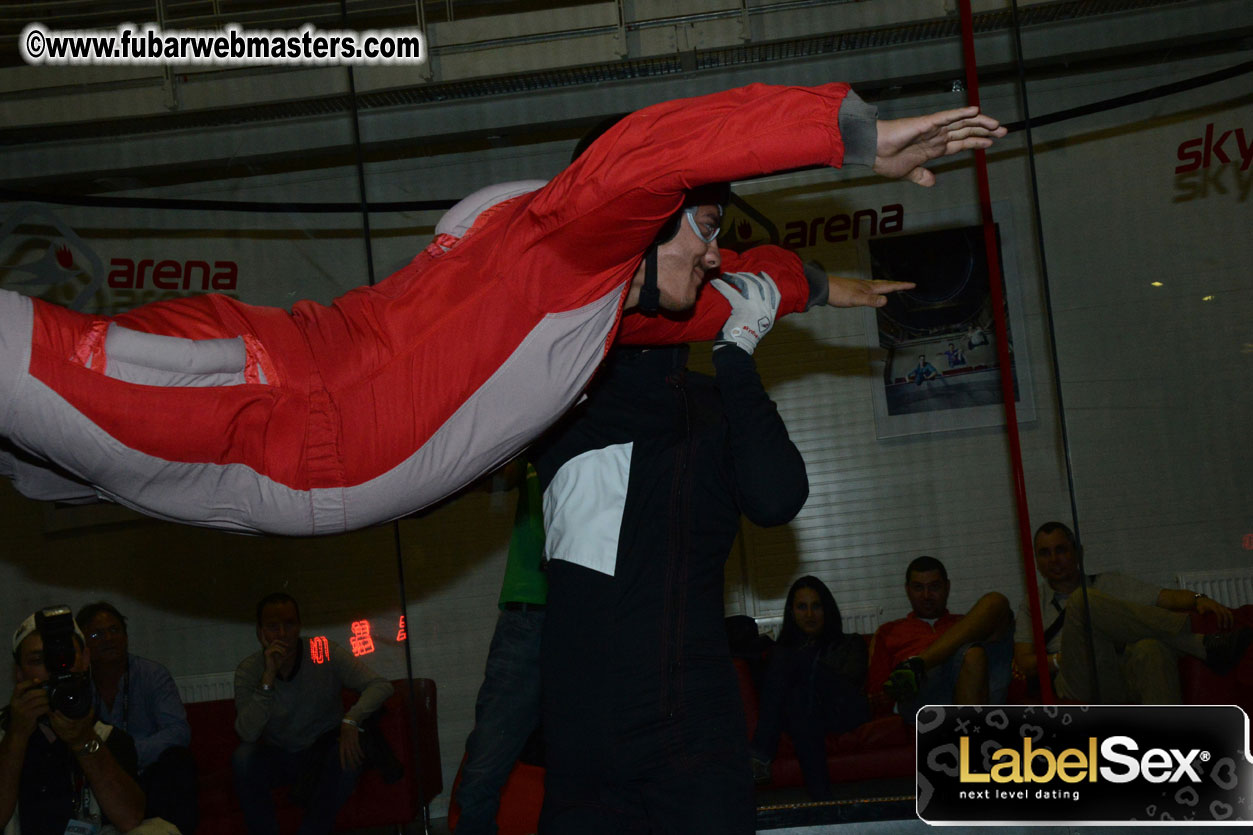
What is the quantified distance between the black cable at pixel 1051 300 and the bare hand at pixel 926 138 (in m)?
2.11

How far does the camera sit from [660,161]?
3.39ft

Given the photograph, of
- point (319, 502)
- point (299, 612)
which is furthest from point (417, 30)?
point (319, 502)

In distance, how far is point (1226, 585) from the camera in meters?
3.17

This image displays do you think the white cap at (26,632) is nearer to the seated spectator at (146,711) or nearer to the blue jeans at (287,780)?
the seated spectator at (146,711)

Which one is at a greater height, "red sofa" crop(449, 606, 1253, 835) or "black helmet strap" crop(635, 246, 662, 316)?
"black helmet strap" crop(635, 246, 662, 316)

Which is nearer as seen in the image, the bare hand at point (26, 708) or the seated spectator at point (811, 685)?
the bare hand at point (26, 708)

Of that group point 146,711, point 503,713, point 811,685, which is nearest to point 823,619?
point 811,685

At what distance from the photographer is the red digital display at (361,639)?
3.05 m

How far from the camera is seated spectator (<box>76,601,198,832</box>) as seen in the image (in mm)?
2861

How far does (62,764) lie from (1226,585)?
345 centimetres

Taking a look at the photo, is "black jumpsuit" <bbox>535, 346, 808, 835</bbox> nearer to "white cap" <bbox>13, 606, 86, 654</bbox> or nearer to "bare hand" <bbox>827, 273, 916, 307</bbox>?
"bare hand" <bbox>827, 273, 916, 307</bbox>

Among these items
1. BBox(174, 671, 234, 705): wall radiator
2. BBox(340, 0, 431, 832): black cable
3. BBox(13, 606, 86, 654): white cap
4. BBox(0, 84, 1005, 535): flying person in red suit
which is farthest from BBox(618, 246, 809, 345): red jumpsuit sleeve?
BBox(13, 606, 86, 654): white cap

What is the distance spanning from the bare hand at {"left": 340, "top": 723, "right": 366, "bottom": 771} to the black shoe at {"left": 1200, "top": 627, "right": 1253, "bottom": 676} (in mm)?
2556

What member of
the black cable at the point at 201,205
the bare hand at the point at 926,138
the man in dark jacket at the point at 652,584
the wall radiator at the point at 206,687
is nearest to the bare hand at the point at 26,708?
the wall radiator at the point at 206,687
